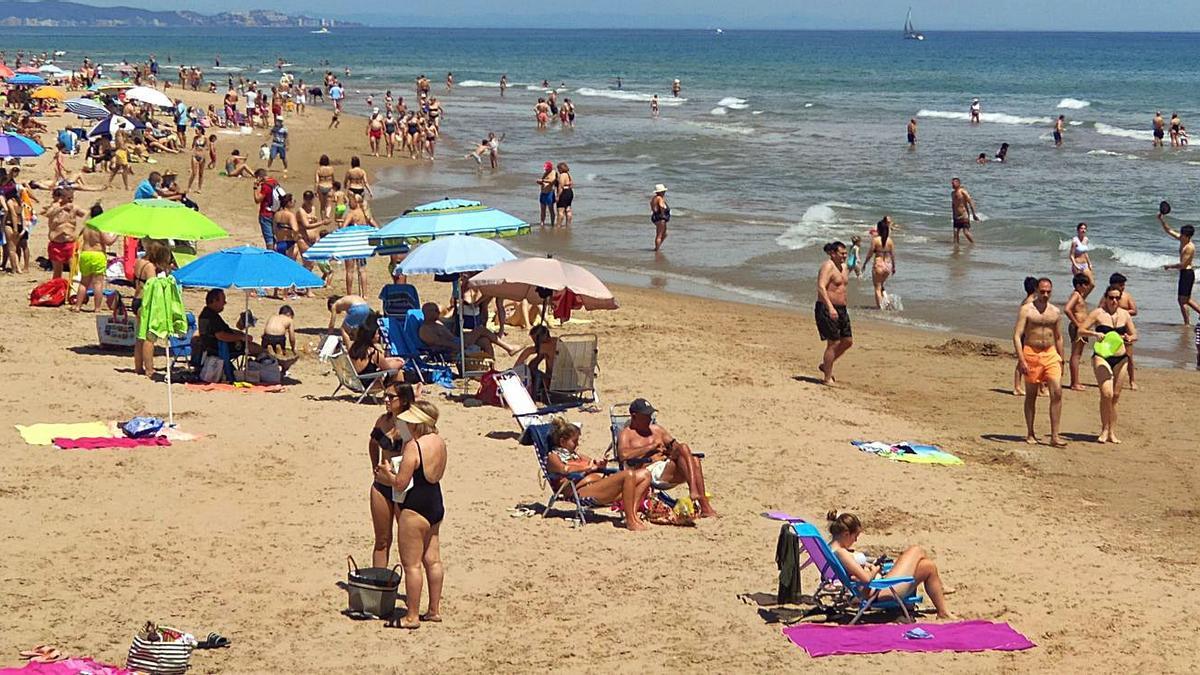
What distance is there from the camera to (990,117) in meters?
54.8

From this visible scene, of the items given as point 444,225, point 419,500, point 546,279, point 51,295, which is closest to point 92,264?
point 51,295

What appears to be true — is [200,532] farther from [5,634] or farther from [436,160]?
[436,160]

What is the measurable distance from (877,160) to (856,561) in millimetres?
30047

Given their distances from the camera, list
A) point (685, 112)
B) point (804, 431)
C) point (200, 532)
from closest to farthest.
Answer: point (200, 532)
point (804, 431)
point (685, 112)

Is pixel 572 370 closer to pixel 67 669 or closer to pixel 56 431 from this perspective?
pixel 56 431

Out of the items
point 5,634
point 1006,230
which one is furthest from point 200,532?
point 1006,230

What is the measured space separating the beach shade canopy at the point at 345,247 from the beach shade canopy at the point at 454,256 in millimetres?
1349

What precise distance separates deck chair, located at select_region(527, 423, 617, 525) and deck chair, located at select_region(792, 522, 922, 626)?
1809 millimetres

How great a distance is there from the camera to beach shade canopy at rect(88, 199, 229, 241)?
12.4m

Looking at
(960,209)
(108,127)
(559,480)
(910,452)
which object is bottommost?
(910,452)

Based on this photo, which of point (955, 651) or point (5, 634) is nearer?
point (5, 634)

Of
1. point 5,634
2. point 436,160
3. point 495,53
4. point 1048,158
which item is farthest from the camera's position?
point 495,53

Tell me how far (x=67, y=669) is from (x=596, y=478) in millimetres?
3898

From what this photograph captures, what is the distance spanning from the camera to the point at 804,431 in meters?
12.1
